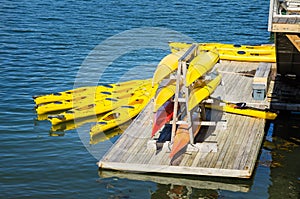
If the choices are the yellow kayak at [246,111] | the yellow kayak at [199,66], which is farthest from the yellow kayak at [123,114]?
the yellow kayak at [199,66]

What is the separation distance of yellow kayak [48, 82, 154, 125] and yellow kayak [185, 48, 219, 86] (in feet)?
13.5

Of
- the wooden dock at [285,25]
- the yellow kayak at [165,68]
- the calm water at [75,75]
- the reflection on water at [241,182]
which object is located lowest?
the calm water at [75,75]

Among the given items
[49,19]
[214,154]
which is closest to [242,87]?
[214,154]

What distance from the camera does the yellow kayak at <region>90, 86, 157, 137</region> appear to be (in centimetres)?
1920

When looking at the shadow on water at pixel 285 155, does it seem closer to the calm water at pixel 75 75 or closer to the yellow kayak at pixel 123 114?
the calm water at pixel 75 75

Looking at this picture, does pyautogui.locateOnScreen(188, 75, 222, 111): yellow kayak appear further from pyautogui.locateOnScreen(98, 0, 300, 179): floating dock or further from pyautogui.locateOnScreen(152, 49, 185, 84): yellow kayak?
pyautogui.locateOnScreen(98, 0, 300, 179): floating dock

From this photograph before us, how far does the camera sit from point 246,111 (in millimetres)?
19000

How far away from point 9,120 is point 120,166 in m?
7.28

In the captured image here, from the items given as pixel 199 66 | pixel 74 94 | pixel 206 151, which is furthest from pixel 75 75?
pixel 206 151

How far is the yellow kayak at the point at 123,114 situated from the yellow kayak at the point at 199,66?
2.83 meters

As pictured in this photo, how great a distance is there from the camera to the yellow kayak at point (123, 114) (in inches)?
756

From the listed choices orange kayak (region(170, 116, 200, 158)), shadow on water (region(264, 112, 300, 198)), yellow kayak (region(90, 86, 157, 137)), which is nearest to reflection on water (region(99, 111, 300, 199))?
shadow on water (region(264, 112, 300, 198))

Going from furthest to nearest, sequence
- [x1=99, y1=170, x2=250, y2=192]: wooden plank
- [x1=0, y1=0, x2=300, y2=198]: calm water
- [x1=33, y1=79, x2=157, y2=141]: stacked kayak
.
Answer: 1. [x1=33, y1=79, x2=157, y2=141]: stacked kayak
2. [x1=0, y1=0, x2=300, y2=198]: calm water
3. [x1=99, y1=170, x2=250, y2=192]: wooden plank

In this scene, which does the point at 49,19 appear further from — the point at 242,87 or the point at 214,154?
the point at 214,154
